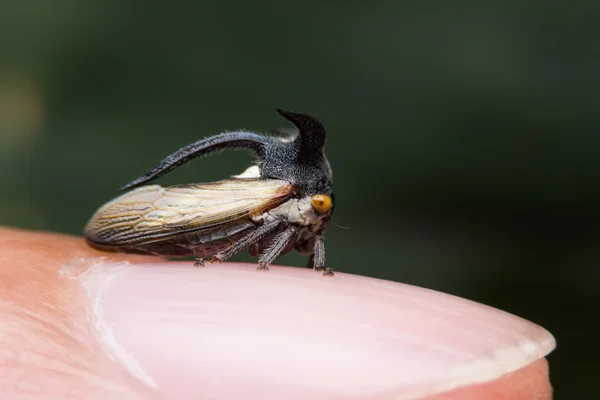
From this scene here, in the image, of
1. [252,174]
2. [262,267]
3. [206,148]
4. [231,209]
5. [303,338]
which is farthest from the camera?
[252,174]

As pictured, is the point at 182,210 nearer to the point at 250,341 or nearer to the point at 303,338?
the point at 250,341

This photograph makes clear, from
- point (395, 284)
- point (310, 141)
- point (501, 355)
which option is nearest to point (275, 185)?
point (310, 141)

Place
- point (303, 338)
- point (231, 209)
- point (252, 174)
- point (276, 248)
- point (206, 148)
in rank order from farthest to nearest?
1. point (252, 174)
2. point (206, 148)
3. point (231, 209)
4. point (276, 248)
5. point (303, 338)

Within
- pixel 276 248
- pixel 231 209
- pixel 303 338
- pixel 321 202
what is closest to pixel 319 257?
pixel 276 248

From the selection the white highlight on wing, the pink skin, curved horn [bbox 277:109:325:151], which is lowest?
the pink skin

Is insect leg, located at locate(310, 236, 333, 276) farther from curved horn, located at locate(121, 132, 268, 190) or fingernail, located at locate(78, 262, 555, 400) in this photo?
curved horn, located at locate(121, 132, 268, 190)

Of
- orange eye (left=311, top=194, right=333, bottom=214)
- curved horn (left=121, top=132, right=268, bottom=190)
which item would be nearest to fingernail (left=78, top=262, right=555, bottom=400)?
orange eye (left=311, top=194, right=333, bottom=214)

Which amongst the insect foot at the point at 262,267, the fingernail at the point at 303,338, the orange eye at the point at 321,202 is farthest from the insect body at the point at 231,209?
the fingernail at the point at 303,338

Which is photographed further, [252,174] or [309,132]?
[252,174]

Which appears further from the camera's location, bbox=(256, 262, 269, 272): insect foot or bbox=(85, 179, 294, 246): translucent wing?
bbox=(85, 179, 294, 246): translucent wing
